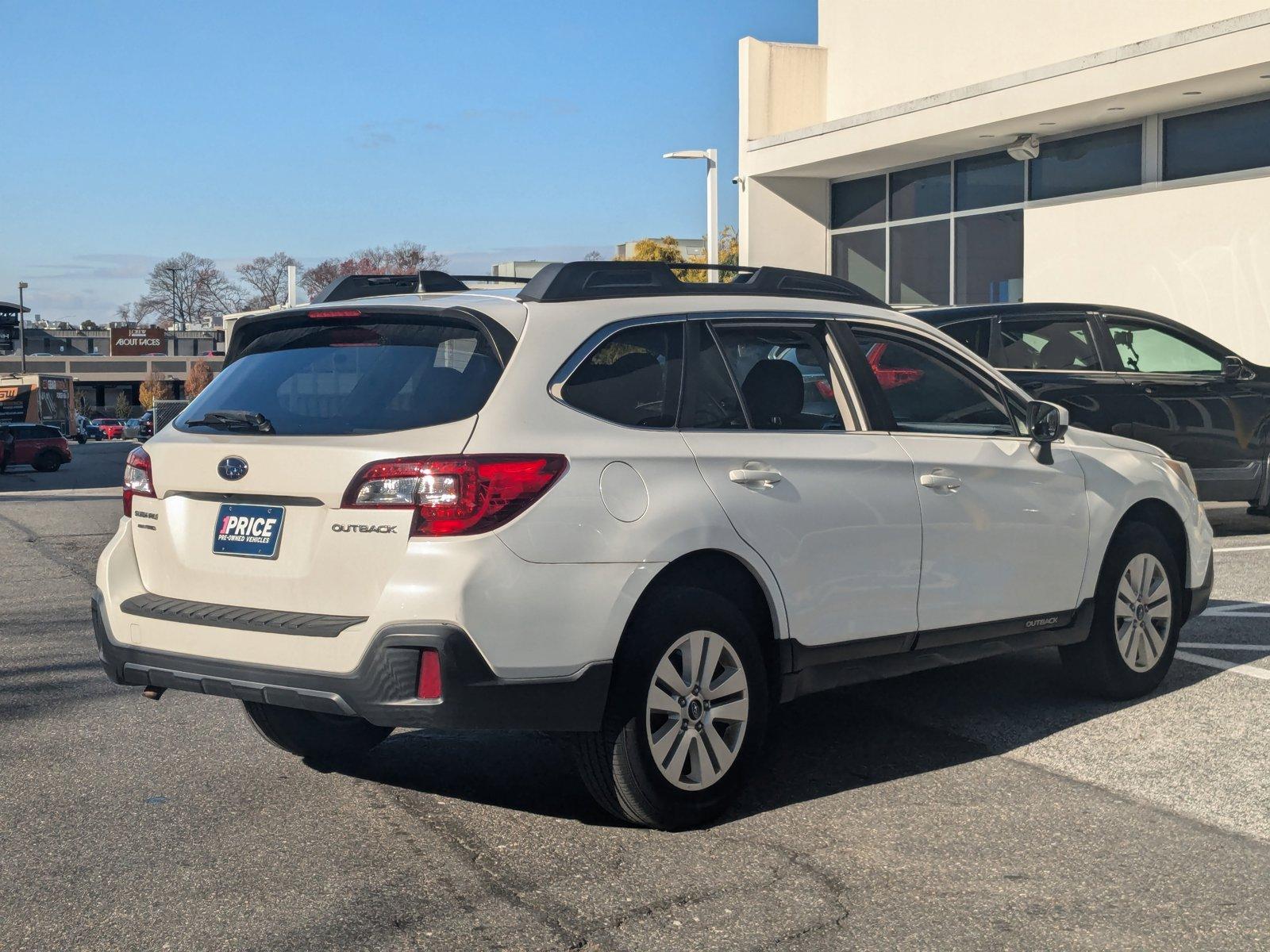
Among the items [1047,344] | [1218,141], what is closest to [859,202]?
[1218,141]

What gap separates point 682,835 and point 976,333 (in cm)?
741

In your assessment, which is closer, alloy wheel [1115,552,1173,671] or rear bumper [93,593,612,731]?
rear bumper [93,593,612,731]

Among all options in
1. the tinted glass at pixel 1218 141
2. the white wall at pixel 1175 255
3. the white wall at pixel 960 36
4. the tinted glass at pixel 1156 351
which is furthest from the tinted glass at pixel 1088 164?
the tinted glass at pixel 1156 351

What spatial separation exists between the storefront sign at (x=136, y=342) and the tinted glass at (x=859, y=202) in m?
112

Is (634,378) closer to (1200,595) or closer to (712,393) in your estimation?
(712,393)

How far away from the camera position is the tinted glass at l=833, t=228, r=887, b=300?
80.6ft

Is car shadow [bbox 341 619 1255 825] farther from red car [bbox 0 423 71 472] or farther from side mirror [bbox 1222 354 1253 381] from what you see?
red car [bbox 0 423 71 472]

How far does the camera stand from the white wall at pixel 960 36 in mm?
19219

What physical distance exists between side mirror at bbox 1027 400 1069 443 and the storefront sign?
129m

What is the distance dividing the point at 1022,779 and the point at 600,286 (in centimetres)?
235

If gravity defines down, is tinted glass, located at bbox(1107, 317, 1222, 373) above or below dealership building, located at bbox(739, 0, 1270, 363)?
below

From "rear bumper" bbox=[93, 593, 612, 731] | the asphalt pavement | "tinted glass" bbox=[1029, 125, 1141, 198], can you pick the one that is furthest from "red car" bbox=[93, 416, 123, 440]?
"rear bumper" bbox=[93, 593, 612, 731]

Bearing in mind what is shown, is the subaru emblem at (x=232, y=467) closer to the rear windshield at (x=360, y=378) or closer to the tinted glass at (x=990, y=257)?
the rear windshield at (x=360, y=378)

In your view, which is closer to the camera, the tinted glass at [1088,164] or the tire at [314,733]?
the tire at [314,733]
